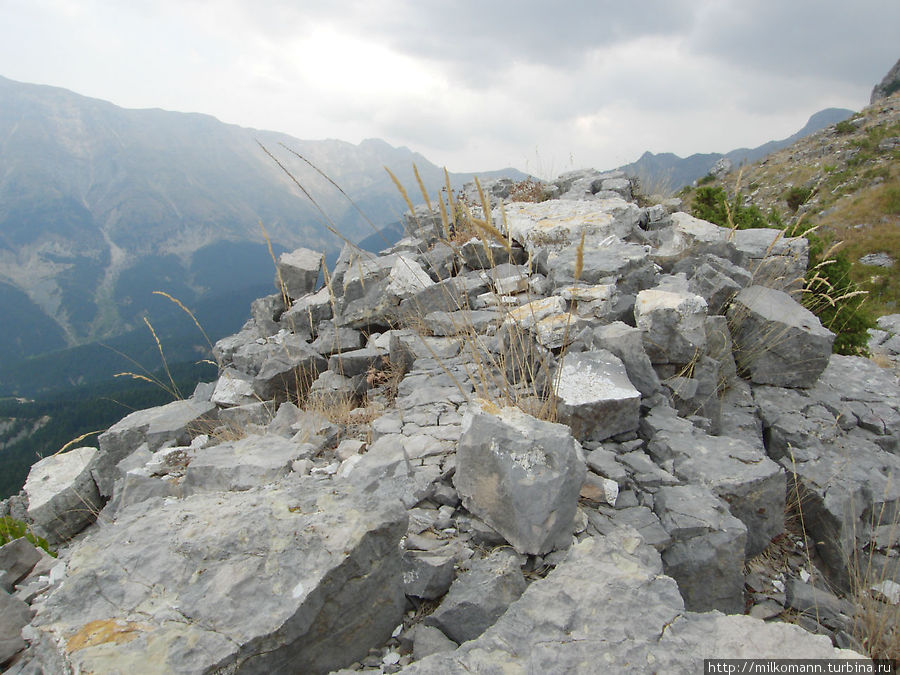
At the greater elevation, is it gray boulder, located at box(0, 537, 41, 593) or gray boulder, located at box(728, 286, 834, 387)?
gray boulder, located at box(728, 286, 834, 387)

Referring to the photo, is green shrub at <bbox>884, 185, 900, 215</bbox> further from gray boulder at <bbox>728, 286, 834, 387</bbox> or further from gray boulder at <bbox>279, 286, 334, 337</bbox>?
gray boulder at <bbox>279, 286, 334, 337</bbox>

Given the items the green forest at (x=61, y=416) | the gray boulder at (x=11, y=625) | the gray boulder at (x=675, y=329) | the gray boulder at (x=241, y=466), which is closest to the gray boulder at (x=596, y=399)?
the gray boulder at (x=675, y=329)

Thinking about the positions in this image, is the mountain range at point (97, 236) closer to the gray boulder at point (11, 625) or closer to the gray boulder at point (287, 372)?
the gray boulder at point (287, 372)

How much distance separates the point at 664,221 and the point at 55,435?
194 feet


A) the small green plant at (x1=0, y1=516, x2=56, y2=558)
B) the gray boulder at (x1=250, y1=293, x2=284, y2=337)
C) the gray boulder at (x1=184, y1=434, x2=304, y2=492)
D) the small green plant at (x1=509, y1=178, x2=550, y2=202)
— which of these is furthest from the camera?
the small green plant at (x1=509, y1=178, x2=550, y2=202)

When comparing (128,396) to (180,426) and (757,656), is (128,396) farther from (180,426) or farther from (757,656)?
(757,656)

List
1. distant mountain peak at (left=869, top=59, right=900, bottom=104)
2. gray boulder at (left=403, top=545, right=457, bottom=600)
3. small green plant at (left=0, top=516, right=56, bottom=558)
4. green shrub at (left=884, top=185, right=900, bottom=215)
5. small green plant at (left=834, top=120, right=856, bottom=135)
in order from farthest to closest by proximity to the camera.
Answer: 1. distant mountain peak at (left=869, top=59, right=900, bottom=104)
2. small green plant at (left=834, top=120, right=856, bottom=135)
3. green shrub at (left=884, top=185, right=900, bottom=215)
4. small green plant at (left=0, top=516, right=56, bottom=558)
5. gray boulder at (left=403, top=545, right=457, bottom=600)

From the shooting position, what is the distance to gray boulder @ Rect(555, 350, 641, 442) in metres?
3.67

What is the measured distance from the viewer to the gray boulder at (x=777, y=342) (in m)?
5.50

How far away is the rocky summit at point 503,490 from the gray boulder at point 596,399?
0.08 feet

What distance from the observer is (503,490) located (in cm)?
275

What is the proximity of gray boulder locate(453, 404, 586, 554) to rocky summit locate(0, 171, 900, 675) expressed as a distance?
14 millimetres

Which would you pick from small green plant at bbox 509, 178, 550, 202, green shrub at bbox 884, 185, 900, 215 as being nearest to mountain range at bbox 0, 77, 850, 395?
green shrub at bbox 884, 185, 900, 215

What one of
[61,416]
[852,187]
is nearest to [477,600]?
[852,187]
